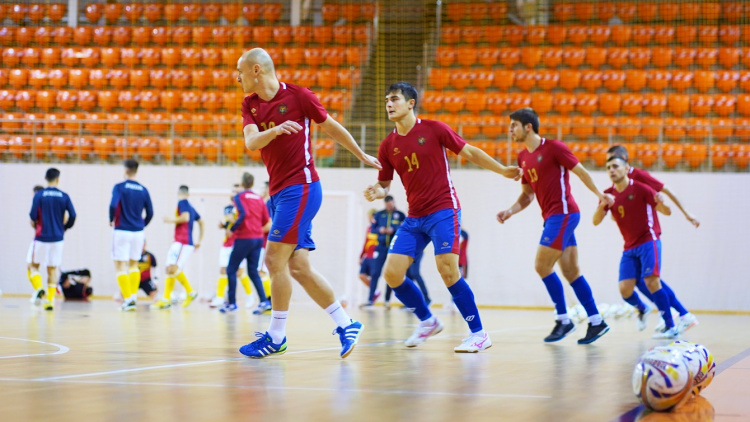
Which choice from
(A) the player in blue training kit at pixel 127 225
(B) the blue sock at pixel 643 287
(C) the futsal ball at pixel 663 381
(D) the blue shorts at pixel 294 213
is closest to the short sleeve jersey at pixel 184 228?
(A) the player in blue training kit at pixel 127 225

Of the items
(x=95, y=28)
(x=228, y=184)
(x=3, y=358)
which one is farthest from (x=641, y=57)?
(x=3, y=358)

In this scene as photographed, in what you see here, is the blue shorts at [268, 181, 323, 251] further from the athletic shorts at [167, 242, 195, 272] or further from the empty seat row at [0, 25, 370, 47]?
the empty seat row at [0, 25, 370, 47]

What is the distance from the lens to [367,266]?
1688 cm

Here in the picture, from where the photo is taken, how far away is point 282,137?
619 centimetres

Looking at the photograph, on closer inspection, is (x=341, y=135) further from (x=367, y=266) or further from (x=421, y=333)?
A: (x=367, y=266)

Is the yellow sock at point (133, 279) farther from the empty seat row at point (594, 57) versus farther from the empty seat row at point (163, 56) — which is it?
the empty seat row at point (594, 57)

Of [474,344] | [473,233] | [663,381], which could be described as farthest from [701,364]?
[473,233]

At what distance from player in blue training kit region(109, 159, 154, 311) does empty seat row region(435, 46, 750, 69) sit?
31.4 feet

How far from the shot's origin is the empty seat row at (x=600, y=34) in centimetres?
2045

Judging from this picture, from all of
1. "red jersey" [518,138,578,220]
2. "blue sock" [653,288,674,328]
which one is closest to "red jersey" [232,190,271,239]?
"red jersey" [518,138,578,220]

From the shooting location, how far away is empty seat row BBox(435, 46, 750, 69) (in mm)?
19891

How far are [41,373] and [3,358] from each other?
3.09 ft

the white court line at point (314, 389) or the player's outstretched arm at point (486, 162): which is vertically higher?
the player's outstretched arm at point (486, 162)

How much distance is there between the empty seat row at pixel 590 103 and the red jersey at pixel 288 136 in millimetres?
13413
